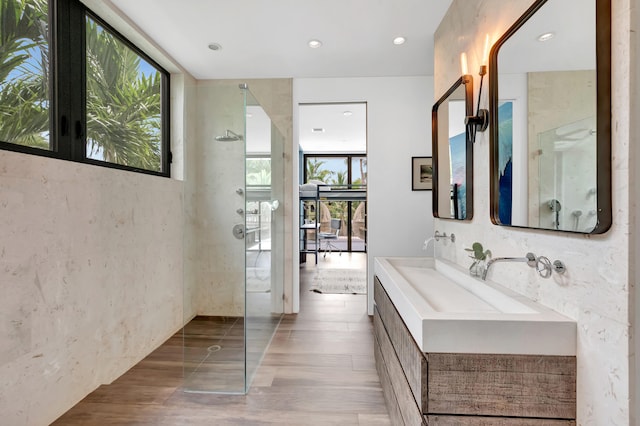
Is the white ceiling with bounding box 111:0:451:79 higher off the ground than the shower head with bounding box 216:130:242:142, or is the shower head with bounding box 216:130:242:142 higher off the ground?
the white ceiling with bounding box 111:0:451:79

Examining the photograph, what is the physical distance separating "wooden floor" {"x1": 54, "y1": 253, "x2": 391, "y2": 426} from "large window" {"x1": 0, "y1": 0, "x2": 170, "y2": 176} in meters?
1.50

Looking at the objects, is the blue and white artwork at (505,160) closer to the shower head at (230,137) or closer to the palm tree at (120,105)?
the shower head at (230,137)

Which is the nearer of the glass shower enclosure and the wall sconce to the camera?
the wall sconce

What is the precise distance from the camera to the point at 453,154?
6.35 ft

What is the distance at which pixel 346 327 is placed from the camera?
110 inches

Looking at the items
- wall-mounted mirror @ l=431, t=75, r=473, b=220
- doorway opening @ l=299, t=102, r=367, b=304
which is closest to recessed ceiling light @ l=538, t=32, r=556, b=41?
wall-mounted mirror @ l=431, t=75, r=473, b=220

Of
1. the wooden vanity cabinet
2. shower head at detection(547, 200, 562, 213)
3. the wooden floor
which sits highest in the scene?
shower head at detection(547, 200, 562, 213)

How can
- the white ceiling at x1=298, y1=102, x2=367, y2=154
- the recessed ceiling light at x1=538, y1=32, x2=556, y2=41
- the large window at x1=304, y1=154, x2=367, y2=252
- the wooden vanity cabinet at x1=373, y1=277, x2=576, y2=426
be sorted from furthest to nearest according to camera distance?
Answer: the large window at x1=304, y1=154, x2=367, y2=252 → the white ceiling at x1=298, y1=102, x2=367, y2=154 → the recessed ceiling light at x1=538, y1=32, x2=556, y2=41 → the wooden vanity cabinet at x1=373, y1=277, x2=576, y2=426

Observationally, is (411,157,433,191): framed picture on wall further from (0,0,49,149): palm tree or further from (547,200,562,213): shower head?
(0,0,49,149): palm tree

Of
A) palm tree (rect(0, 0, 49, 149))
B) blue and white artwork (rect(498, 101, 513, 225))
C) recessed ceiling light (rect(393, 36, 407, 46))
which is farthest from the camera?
recessed ceiling light (rect(393, 36, 407, 46))

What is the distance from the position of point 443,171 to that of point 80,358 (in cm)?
263

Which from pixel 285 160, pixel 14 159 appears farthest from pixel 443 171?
pixel 14 159

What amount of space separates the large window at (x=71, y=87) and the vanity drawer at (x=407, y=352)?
Result: 2.07 m

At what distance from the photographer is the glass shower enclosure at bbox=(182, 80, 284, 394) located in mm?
1933
